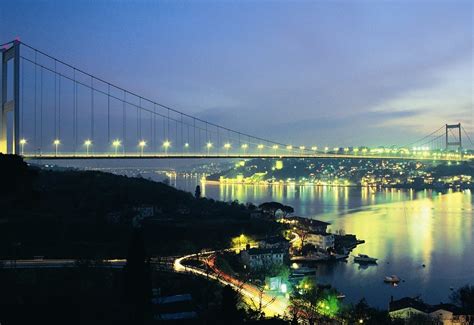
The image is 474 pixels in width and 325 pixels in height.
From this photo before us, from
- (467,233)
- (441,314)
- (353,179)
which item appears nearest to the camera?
(441,314)

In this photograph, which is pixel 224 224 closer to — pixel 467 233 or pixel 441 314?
pixel 441 314

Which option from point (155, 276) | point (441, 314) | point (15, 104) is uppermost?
point (15, 104)

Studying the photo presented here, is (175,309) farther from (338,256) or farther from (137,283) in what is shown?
(338,256)

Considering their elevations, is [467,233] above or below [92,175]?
below

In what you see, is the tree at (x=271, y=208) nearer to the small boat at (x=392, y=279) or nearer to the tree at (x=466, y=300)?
the small boat at (x=392, y=279)

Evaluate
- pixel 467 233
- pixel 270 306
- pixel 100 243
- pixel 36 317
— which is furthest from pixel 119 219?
pixel 467 233

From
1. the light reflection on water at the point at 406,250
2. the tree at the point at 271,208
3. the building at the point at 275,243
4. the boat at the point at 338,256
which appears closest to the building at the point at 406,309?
the light reflection on water at the point at 406,250

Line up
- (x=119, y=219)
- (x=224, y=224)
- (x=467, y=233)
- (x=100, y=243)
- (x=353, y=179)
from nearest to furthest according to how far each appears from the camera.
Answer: (x=100, y=243), (x=119, y=219), (x=224, y=224), (x=467, y=233), (x=353, y=179)
